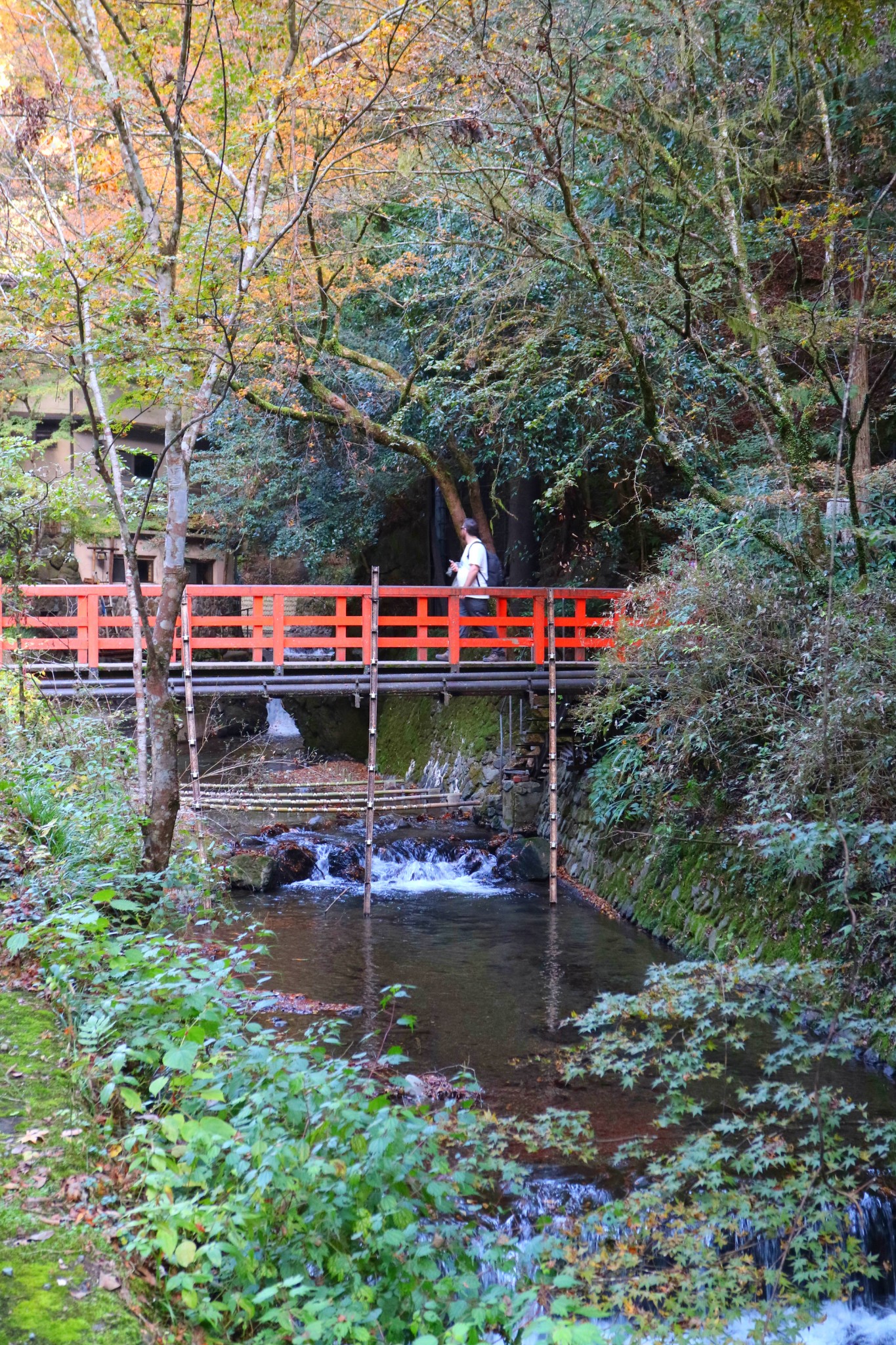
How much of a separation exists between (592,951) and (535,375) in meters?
6.35

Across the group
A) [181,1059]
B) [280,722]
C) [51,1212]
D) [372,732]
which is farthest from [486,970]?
Result: [280,722]

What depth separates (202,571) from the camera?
23.3 metres

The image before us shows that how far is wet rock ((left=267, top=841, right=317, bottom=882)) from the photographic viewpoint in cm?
1189

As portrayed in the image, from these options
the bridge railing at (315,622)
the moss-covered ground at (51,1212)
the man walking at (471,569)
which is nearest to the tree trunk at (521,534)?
the bridge railing at (315,622)

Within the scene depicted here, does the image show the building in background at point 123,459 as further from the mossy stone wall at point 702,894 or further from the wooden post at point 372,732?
the mossy stone wall at point 702,894

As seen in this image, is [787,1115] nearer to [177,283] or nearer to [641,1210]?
[641,1210]

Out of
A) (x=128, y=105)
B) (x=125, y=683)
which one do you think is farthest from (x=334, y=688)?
(x=128, y=105)

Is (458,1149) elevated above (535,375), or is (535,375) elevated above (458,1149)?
(535,375)

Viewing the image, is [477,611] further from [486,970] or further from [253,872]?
→ [486,970]

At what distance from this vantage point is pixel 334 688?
11.1m

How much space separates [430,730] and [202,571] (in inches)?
331

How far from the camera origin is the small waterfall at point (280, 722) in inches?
847

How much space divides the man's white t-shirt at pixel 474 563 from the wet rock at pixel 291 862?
154 inches

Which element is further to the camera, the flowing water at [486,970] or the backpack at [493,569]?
the backpack at [493,569]
